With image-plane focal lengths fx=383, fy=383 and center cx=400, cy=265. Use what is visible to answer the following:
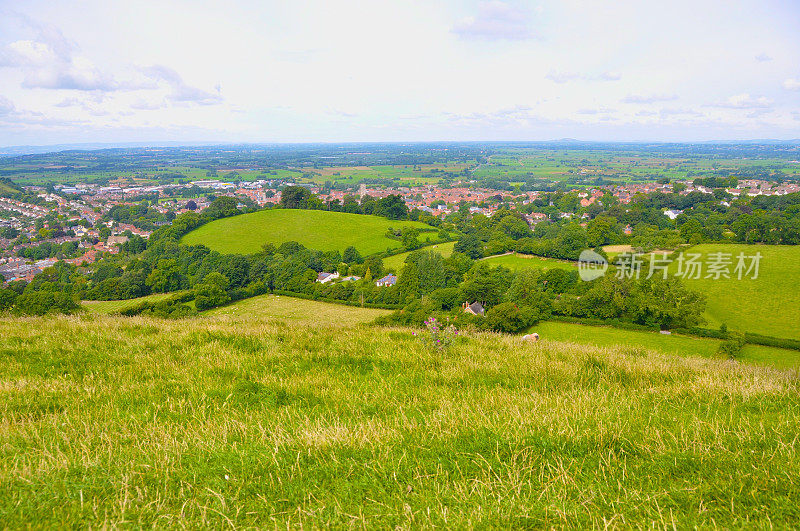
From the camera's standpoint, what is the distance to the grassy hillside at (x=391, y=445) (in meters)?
2.47

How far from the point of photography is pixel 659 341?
32.7 metres

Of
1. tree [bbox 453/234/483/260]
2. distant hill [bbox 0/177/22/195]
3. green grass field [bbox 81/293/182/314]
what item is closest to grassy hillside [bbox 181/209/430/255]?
tree [bbox 453/234/483/260]

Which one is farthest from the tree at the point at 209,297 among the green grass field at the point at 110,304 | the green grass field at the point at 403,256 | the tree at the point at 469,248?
the tree at the point at 469,248

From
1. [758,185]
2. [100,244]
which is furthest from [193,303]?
[758,185]

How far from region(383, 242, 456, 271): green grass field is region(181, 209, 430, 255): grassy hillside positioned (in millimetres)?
5753

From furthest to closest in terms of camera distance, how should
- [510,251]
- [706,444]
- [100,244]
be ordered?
[100,244] < [510,251] < [706,444]

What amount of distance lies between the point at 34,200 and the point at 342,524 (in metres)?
212

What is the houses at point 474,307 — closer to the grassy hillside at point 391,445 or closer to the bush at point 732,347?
the bush at point 732,347

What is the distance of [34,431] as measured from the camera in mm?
3639

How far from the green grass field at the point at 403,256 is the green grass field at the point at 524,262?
339 inches

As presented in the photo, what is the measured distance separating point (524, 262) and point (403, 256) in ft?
73.0

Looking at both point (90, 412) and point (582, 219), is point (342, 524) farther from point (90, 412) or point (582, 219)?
point (582, 219)

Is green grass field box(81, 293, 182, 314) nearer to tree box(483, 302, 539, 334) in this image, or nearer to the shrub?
tree box(483, 302, 539, 334)

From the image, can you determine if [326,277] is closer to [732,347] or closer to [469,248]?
[469,248]
